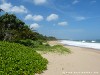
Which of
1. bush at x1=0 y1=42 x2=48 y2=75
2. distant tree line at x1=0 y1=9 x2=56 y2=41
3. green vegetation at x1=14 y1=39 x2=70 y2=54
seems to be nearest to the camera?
bush at x1=0 y1=42 x2=48 y2=75

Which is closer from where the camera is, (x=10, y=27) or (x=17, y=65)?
(x=17, y=65)

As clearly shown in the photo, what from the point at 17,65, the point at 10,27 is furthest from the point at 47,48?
the point at 17,65

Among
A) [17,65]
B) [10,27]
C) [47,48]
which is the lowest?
[17,65]

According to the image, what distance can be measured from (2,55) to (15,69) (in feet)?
5.02

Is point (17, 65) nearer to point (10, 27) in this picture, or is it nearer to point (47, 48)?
point (47, 48)

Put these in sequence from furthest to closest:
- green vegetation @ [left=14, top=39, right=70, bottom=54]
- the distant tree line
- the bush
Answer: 1. the distant tree line
2. green vegetation @ [left=14, top=39, right=70, bottom=54]
3. the bush

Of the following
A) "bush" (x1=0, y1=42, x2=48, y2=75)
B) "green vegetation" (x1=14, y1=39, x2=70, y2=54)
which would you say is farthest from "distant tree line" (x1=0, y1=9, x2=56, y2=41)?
"bush" (x1=0, y1=42, x2=48, y2=75)

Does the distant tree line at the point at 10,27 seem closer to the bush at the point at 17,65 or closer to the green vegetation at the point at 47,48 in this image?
the green vegetation at the point at 47,48

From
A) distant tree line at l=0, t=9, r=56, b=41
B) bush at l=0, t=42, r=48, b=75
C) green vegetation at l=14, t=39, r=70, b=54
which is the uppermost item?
distant tree line at l=0, t=9, r=56, b=41

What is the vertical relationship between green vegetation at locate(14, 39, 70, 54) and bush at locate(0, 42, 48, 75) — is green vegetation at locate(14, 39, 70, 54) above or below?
above

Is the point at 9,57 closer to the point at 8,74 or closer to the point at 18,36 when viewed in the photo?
the point at 8,74

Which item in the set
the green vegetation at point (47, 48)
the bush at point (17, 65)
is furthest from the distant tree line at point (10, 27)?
the bush at point (17, 65)

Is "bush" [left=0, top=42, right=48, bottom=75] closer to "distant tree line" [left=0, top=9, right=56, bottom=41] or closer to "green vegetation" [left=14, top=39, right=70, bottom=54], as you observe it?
"green vegetation" [left=14, top=39, right=70, bottom=54]

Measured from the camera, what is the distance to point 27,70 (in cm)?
841
